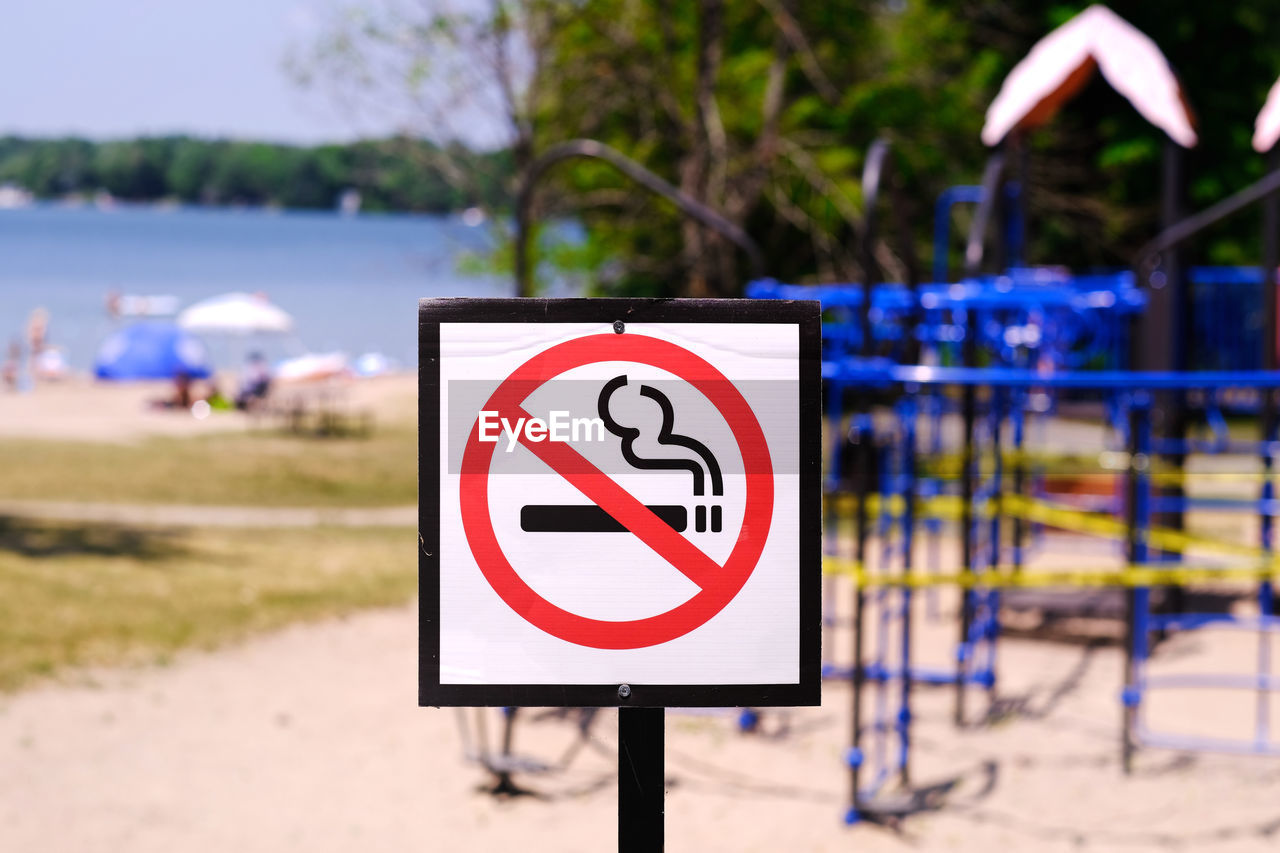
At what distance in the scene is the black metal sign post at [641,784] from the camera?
199 cm

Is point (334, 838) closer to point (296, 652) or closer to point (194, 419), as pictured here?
point (296, 652)

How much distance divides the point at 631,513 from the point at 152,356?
30942 mm

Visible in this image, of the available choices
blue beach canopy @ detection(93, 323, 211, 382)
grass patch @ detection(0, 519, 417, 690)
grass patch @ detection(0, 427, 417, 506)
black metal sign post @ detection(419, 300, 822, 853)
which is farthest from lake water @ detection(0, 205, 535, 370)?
black metal sign post @ detection(419, 300, 822, 853)

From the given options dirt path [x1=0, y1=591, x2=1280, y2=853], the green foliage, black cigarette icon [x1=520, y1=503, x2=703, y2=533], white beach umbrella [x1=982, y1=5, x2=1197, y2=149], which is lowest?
dirt path [x1=0, y1=591, x2=1280, y2=853]

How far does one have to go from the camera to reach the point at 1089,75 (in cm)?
811

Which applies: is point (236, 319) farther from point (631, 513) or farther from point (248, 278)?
point (248, 278)

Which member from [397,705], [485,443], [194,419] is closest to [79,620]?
[397,705]

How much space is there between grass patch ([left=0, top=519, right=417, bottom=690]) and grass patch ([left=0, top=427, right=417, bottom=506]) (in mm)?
2495

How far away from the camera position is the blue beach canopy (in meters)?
30.2

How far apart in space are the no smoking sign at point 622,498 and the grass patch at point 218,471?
14.1 metres

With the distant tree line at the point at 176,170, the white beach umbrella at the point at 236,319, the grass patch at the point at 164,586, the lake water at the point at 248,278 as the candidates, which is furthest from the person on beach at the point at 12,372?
the distant tree line at the point at 176,170

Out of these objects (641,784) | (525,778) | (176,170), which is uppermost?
(176,170)

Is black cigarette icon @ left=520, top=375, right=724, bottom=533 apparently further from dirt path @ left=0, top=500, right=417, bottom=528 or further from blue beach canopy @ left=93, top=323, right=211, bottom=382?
blue beach canopy @ left=93, top=323, right=211, bottom=382

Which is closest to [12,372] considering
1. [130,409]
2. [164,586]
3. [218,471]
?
[130,409]
